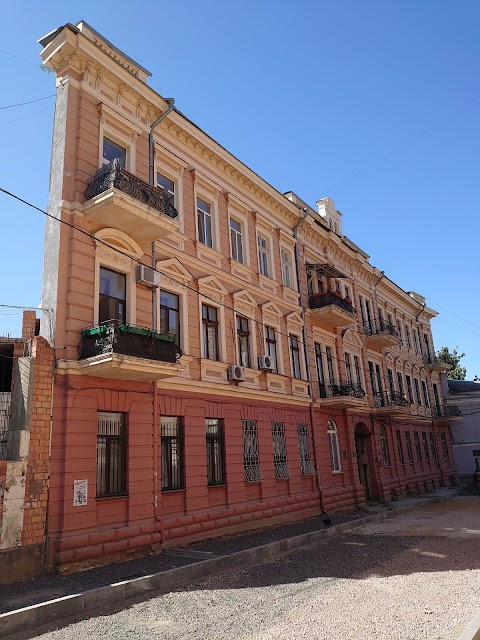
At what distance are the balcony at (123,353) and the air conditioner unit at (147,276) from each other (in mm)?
1631

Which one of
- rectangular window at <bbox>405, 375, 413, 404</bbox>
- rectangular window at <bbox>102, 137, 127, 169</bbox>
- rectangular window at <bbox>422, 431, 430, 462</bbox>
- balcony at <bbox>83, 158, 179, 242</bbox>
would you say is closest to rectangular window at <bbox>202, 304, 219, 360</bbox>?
balcony at <bbox>83, 158, 179, 242</bbox>

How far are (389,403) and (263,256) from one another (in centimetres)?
1125

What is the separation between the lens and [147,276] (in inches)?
473

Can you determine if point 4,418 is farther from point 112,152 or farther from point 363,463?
point 363,463

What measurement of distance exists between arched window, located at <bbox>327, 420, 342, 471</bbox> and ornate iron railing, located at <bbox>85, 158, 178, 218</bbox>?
40.1 feet

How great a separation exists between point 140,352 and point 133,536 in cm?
387

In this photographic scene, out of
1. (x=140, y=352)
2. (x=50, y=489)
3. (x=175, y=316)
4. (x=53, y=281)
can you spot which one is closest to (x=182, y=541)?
(x=50, y=489)

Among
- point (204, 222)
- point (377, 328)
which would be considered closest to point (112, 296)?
point (204, 222)

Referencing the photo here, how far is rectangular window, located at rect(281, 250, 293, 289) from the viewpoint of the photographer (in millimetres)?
19781

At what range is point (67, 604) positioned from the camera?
668 centimetres

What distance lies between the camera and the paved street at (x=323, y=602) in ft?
19.6

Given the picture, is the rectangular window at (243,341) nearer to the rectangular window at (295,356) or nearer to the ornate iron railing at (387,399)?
the rectangular window at (295,356)

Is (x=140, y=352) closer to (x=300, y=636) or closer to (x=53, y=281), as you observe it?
(x=53, y=281)

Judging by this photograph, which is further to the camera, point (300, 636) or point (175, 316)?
point (175, 316)
